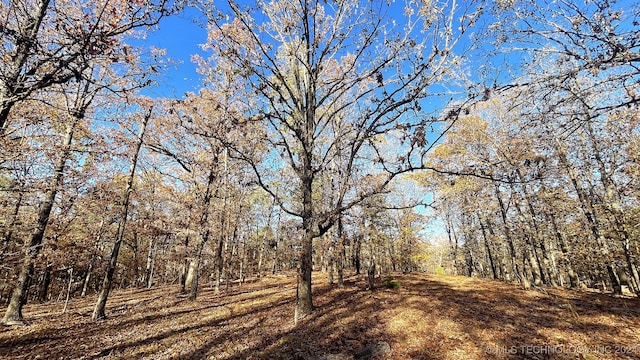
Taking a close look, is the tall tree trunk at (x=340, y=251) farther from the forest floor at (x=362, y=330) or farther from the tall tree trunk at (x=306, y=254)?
the tall tree trunk at (x=306, y=254)

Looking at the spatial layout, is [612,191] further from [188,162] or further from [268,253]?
[268,253]

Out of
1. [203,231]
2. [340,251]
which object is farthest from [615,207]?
[203,231]

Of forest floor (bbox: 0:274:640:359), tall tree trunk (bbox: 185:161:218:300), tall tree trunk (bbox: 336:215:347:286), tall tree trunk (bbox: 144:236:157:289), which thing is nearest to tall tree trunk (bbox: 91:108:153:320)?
forest floor (bbox: 0:274:640:359)

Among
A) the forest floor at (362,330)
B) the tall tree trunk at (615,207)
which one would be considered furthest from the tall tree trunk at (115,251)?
the tall tree trunk at (615,207)

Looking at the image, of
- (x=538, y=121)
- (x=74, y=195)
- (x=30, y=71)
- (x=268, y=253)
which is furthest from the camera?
(x=268, y=253)

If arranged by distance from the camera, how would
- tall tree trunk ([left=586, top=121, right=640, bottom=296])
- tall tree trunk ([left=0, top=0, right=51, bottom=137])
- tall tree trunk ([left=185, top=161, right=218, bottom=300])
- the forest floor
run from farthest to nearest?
1. tall tree trunk ([left=185, top=161, right=218, bottom=300])
2. tall tree trunk ([left=586, top=121, right=640, bottom=296])
3. the forest floor
4. tall tree trunk ([left=0, top=0, right=51, bottom=137])

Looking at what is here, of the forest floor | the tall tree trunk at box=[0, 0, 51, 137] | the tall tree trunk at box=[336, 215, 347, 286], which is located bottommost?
the forest floor

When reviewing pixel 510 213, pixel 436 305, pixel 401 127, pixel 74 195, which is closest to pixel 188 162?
pixel 74 195

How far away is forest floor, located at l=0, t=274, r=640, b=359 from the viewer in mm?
6152

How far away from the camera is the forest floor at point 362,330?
242 inches

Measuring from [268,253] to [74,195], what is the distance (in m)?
31.9

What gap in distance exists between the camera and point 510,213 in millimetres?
16859

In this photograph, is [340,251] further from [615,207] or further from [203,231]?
[615,207]

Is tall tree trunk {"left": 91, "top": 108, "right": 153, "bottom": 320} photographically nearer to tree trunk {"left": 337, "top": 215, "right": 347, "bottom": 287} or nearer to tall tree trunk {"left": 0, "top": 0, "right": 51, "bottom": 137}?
tall tree trunk {"left": 0, "top": 0, "right": 51, "bottom": 137}
